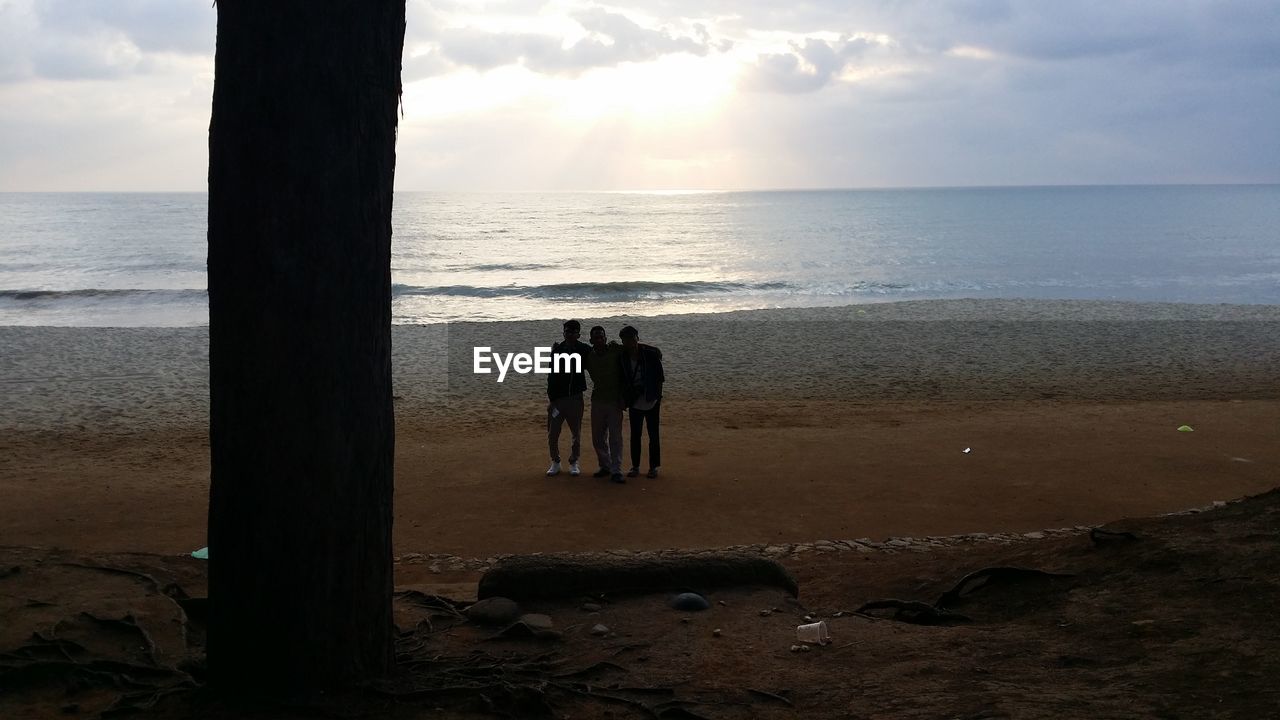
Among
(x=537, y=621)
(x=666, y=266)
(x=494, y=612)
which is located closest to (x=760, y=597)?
(x=537, y=621)

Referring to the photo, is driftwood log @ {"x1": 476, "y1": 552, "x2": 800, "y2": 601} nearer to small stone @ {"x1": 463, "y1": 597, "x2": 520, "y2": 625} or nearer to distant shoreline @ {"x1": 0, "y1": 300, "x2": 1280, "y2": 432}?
small stone @ {"x1": 463, "y1": 597, "x2": 520, "y2": 625}

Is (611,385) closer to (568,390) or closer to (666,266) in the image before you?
(568,390)

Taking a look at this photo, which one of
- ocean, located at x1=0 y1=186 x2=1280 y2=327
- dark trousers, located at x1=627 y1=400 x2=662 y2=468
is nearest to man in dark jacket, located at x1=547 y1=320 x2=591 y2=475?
dark trousers, located at x1=627 y1=400 x2=662 y2=468

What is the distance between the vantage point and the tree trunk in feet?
13.0

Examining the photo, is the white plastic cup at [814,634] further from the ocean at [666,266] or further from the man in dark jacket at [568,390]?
the ocean at [666,266]

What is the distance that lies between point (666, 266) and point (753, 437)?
134ft

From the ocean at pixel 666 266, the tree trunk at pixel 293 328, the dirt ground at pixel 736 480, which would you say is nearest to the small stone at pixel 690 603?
the tree trunk at pixel 293 328

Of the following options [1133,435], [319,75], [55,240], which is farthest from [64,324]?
[55,240]

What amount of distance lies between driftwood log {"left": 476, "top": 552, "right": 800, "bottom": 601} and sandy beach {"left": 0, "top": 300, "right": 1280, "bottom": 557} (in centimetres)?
261

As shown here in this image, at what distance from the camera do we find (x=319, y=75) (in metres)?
3.97

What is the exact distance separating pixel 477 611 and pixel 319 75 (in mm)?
2879

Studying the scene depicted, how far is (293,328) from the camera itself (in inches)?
156

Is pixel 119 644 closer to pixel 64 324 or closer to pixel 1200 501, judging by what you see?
pixel 1200 501

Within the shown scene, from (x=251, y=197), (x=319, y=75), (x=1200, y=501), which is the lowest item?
(x=1200, y=501)
